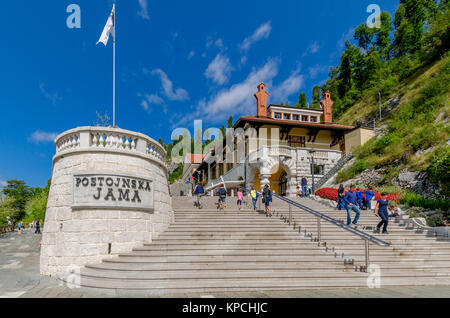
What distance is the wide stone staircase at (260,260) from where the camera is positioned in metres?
7.35

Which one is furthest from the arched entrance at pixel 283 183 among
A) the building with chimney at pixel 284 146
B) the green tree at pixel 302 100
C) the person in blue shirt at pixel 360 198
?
the green tree at pixel 302 100

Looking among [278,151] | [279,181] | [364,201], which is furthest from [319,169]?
[364,201]

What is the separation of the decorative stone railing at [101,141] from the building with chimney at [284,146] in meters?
14.6

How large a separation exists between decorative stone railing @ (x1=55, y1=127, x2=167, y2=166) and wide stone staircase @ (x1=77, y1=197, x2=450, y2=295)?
371cm

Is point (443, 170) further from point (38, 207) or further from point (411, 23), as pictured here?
point (38, 207)

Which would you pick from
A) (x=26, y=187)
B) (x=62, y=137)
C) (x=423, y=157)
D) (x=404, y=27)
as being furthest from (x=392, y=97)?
(x=26, y=187)

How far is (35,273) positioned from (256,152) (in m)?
19.4

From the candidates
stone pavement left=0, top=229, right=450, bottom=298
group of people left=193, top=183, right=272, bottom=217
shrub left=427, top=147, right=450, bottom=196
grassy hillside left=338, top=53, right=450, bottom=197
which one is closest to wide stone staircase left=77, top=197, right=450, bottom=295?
stone pavement left=0, top=229, right=450, bottom=298

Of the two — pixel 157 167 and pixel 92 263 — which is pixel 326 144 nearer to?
pixel 157 167

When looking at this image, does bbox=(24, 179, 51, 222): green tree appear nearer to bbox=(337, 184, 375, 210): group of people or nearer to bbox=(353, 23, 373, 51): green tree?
bbox=(337, 184, 375, 210): group of people

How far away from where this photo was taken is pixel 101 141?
9922mm

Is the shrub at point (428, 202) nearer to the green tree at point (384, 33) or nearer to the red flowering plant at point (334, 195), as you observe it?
the red flowering plant at point (334, 195)

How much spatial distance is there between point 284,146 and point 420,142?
1076 centimetres

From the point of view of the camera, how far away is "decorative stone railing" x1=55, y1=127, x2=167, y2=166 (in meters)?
9.91
